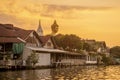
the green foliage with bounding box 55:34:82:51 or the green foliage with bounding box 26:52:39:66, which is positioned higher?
the green foliage with bounding box 55:34:82:51

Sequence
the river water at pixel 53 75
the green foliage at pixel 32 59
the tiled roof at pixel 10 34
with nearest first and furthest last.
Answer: the river water at pixel 53 75 → the green foliage at pixel 32 59 → the tiled roof at pixel 10 34

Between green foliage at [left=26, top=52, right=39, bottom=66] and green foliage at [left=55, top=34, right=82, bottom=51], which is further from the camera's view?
green foliage at [left=55, top=34, right=82, bottom=51]

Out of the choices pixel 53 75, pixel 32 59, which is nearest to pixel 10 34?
pixel 32 59

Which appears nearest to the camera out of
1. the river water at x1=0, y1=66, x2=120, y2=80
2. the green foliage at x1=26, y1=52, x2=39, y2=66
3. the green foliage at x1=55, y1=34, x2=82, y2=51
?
the river water at x1=0, y1=66, x2=120, y2=80

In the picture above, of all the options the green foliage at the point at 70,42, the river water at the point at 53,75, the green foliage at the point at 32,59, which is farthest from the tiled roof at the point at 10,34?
the green foliage at the point at 70,42

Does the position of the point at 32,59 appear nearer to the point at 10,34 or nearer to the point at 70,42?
the point at 10,34

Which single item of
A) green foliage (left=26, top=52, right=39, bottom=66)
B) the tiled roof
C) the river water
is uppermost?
the tiled roof

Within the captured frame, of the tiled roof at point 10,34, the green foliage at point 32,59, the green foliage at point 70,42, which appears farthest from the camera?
the green foliage at point 70,42

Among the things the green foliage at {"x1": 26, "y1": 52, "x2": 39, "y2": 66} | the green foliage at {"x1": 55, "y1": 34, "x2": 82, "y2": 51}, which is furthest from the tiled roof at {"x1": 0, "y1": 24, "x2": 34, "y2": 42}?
the green foliage at {"x1": 55, "y1": 34, "x2": 82, "y2": 51}

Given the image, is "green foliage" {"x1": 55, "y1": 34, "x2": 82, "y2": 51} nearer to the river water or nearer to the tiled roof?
the tiled roof

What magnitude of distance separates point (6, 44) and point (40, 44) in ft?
67.5

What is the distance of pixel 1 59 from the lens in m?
64.0

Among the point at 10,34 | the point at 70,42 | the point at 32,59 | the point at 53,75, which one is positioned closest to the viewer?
the point at 53,75

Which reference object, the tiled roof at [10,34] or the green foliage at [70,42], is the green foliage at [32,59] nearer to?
the tiled roof at [10,34]
